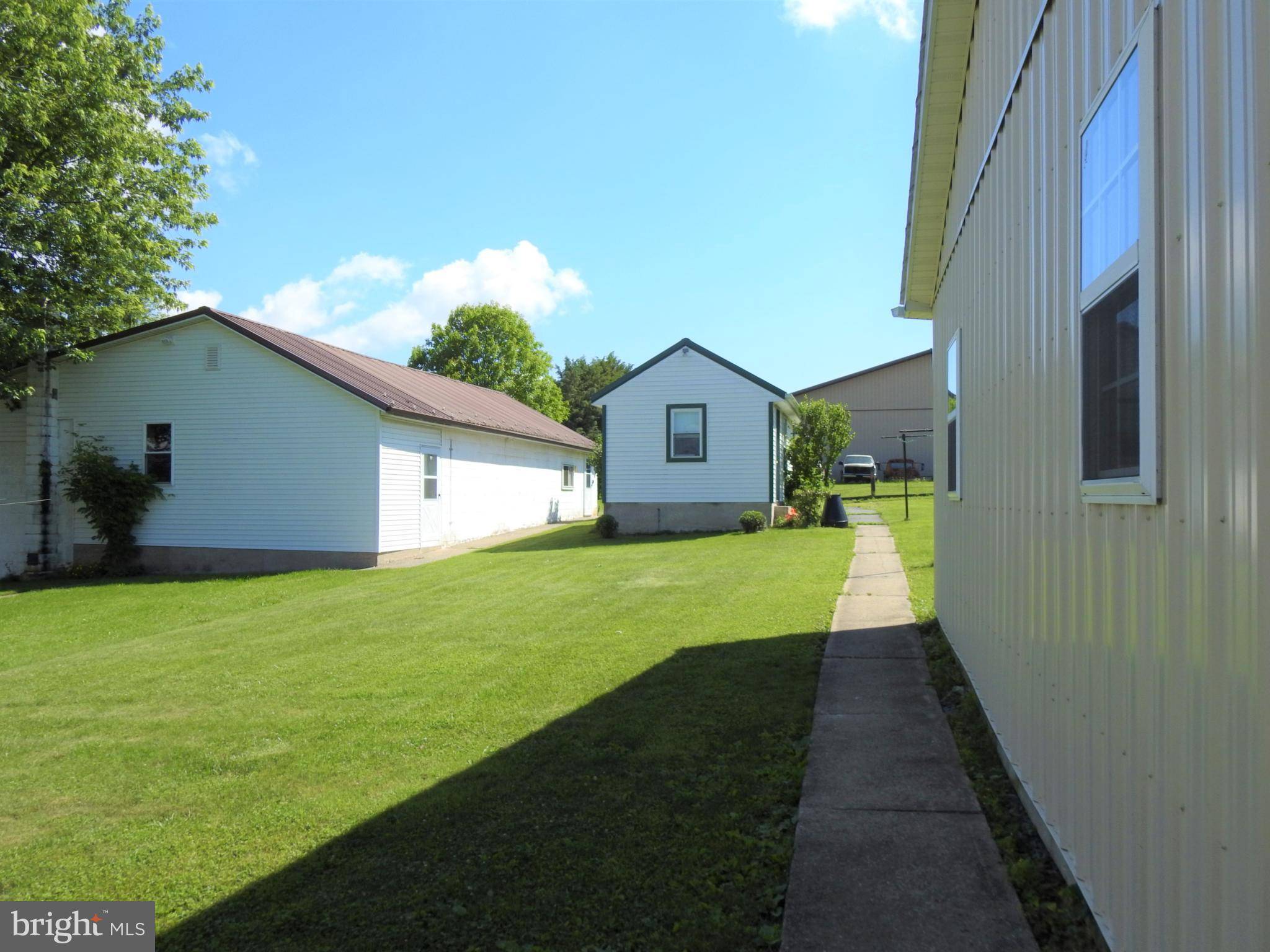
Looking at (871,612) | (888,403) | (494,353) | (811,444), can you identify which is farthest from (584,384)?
(871,612)

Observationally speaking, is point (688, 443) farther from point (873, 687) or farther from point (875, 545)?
point (873, 687)

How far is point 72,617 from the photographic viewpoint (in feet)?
43.6

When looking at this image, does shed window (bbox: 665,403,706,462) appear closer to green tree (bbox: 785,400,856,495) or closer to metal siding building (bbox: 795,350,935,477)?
green tree (bbox: 785,400,856,495)

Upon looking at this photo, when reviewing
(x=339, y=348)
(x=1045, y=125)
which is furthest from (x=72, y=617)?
(x=1045, y=125)

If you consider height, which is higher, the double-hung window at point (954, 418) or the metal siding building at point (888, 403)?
the metal siding building at point (888, 403)

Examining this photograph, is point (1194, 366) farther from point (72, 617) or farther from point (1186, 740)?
point (72, 617)

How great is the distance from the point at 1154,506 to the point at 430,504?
18504 mm

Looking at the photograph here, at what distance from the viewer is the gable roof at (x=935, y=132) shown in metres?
6.44

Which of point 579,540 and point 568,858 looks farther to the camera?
point 579,540

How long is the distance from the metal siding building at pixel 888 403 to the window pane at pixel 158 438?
1295 inches

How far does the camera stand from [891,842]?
3982 mm

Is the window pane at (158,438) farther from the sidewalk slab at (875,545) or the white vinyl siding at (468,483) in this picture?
the sidewalk slab at (875,545)

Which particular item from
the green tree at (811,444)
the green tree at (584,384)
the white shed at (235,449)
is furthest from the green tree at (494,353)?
the white shed at (235,449)

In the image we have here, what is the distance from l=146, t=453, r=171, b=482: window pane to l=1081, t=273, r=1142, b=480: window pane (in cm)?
1977
